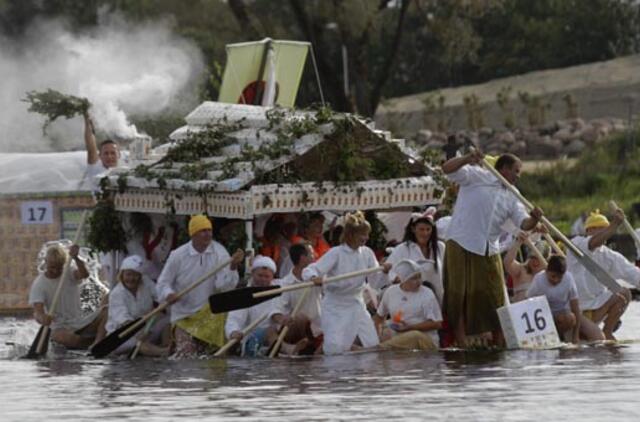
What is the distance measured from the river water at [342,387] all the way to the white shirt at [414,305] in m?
0.45

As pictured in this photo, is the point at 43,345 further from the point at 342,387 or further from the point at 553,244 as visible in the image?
the point at 342,387

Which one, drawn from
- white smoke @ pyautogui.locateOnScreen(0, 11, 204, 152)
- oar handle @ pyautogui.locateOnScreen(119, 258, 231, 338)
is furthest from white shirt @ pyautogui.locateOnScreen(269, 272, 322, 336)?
white smoke @ pyautogui.locateOnScreen(0, 11, 204, 152)

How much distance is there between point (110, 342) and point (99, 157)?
3800mm

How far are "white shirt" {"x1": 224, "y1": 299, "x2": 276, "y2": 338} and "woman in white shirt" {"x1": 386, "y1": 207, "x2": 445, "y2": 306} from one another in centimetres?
119

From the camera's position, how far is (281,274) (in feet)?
72.7

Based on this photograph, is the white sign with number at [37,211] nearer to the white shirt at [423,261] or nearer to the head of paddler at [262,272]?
the head of paddler at [262,272]

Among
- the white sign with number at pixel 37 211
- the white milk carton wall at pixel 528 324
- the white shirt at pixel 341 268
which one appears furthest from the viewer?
the white sign with number at pixel 37 211

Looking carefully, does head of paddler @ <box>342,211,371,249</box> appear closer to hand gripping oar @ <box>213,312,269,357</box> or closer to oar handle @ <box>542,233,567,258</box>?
hand gripping oar @ <box>213,312,269,357</box>

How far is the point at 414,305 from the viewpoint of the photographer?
20766mm

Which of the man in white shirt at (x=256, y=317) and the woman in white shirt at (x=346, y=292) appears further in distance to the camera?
the man in white shirt at (x=256, y=317)

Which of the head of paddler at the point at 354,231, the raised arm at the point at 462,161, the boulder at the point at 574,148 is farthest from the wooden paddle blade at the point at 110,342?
the boulder at the point at 574,148

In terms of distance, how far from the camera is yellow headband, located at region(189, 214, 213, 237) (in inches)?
835

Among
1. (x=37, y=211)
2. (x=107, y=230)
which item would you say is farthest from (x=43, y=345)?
(x=37, y=211)

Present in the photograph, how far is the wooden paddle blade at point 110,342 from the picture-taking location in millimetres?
21734
